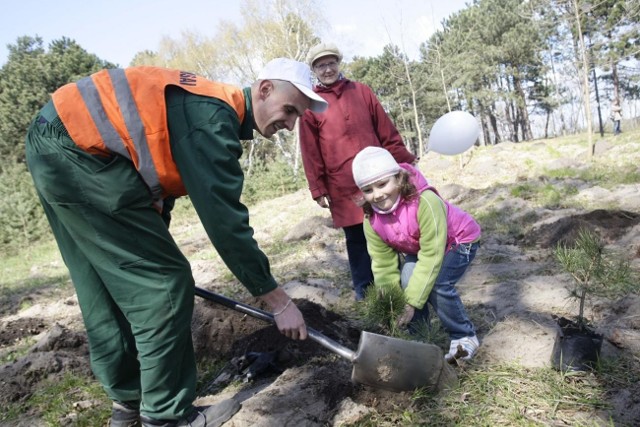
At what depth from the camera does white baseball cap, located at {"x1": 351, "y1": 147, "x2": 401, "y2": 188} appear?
244 cm

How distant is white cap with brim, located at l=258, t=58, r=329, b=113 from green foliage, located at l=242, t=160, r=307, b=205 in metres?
13.3

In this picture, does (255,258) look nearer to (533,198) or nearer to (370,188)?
(370,188)

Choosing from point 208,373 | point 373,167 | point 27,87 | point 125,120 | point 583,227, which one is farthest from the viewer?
point 27,87

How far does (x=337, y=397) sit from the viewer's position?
2.31 meters

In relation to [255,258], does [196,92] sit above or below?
above

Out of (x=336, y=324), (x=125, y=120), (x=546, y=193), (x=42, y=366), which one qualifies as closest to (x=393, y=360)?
(x=336, y=324)

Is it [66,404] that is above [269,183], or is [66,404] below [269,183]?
above

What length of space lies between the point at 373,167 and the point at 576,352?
52.5 inches

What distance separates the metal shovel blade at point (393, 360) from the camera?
85.0 inches

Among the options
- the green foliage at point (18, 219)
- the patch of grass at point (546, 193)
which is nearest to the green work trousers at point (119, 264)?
the patch of grass at point (546, 193)

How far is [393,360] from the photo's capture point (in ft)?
7.11

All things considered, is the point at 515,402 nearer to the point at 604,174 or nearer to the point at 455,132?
the point at 455,132

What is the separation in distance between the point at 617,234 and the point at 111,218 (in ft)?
16.9

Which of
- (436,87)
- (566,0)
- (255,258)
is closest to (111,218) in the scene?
(255,258)
